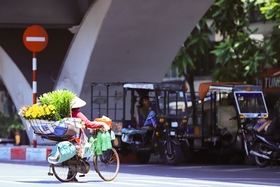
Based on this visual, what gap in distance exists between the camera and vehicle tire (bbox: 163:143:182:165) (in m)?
20.9

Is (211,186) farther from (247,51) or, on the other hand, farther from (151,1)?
(247,51)

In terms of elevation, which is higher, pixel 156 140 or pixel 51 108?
pixel 51 108

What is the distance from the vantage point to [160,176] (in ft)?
55.7

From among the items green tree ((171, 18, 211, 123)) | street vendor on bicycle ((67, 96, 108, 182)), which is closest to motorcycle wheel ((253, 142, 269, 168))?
street vendor on bicycle ((67, 96, 108, 182))

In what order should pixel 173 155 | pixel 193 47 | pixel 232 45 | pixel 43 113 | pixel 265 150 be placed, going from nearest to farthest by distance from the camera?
pixel 43 113 < pixel 265 150 < pixel 173 155 < pixel 232 45 < pixel 193 47

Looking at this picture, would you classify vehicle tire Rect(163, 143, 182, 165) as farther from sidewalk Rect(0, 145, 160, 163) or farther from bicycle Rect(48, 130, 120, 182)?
bicycle Rect(48, 130, 120, 182)

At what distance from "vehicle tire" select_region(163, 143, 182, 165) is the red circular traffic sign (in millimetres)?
4114

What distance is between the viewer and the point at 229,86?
891 inches

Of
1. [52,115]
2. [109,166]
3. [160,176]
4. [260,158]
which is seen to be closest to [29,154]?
[260,158]

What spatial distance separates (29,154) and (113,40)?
3350 mm

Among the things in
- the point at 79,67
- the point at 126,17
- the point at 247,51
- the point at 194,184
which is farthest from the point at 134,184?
the point at 247,51

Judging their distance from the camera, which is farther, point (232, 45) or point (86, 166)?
point (232, 45)

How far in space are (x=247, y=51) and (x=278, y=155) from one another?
1157 cm

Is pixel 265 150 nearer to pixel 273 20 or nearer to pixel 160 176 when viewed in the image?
pixel 160 176
